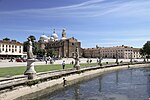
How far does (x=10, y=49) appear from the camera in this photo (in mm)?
123188

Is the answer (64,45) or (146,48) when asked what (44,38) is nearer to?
(64,45)

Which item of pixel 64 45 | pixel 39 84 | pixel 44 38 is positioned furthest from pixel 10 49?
pixel 39 84

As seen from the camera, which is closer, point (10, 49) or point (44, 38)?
point (10, 49)

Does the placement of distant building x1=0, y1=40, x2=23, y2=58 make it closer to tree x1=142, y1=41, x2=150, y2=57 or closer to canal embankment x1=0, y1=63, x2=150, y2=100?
tree x1=142, y1=41, x2=150, y2=57

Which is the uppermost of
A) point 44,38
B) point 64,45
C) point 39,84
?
point 44,38

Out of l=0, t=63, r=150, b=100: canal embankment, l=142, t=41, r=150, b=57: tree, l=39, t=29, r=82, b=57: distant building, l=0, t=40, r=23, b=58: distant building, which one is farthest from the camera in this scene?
l=39, t=29, r=82, b=57: distant building

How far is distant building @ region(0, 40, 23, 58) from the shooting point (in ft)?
389

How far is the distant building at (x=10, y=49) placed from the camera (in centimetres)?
11850

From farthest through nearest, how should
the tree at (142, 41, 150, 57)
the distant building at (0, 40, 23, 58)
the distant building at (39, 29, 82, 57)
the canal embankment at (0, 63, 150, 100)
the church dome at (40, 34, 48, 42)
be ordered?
the church dome at (40, 34, 48, 42), the distant building at (39, 29, 82, 57), the tree at (142, 41, 150, 57), the distant building at (0, 40, 23, 58), the canal embankment at (0, 63, 150, 100)

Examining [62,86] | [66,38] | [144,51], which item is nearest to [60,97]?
[62,86]

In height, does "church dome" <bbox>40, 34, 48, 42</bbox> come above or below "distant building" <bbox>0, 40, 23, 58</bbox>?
above

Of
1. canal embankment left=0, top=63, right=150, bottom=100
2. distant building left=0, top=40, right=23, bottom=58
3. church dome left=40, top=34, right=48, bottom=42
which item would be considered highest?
church dome left=40, top=34, right=48, bottom=42

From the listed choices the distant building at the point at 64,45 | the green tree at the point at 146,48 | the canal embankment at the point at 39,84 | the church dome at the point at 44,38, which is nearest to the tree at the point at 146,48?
the green tree at the point at 146,48

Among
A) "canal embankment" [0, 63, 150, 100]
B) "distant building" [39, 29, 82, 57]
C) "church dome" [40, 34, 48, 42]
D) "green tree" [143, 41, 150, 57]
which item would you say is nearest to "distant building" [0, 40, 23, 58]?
"distant building" [39, 29, 82, 57]
